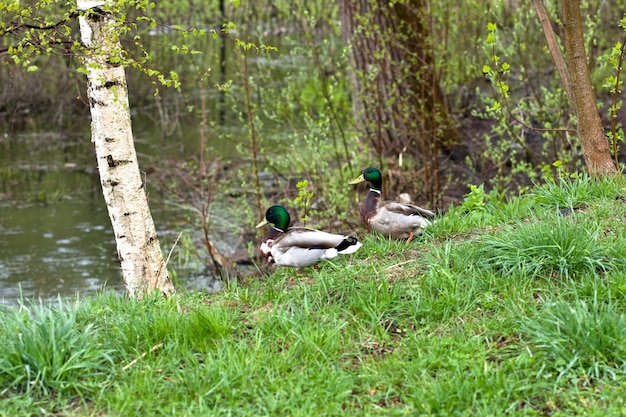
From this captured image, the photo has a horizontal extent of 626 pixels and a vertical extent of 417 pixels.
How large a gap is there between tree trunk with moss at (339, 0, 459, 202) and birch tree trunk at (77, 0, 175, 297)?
14.8 feet

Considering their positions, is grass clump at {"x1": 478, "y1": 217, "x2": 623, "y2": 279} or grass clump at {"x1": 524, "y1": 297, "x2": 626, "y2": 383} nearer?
grass clump at {"x1": 524, "y1": 297, "x2": 626, "y2": 383}

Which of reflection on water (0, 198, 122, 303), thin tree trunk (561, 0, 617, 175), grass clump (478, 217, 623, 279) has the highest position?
thin tree trunk (561, 0, 617, 175)

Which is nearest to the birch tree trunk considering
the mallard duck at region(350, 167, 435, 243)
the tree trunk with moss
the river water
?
the mallard duck at region(350, 167, 435, 243)

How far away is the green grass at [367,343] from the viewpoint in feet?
11.6

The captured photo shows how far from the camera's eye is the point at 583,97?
6520mm

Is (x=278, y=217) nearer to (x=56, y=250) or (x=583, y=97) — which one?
(x=583, y=97)

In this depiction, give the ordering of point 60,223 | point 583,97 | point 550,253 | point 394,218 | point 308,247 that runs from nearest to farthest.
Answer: point 550,253, point 308,247, point 394,218, point 583,97, point 60,223

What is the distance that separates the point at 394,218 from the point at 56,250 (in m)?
6.16

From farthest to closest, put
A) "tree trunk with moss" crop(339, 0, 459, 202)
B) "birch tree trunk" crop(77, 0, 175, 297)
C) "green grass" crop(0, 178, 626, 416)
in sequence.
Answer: "tree trunk with moss" crop(339, 0, 459, 202), "birch tree trunk" crop(77, 0, 175, 297), "green grass" crop(0, 178, 626, 416)

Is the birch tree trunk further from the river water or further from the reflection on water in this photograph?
the reflection on water

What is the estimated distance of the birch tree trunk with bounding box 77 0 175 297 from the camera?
524cm

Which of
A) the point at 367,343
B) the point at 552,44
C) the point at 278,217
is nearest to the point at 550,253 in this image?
the point at 367,343

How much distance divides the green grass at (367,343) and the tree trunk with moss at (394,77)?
488 centimetres

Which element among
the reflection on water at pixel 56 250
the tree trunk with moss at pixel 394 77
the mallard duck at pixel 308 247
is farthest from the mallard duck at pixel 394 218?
the reflection on water at pixel 56 250
